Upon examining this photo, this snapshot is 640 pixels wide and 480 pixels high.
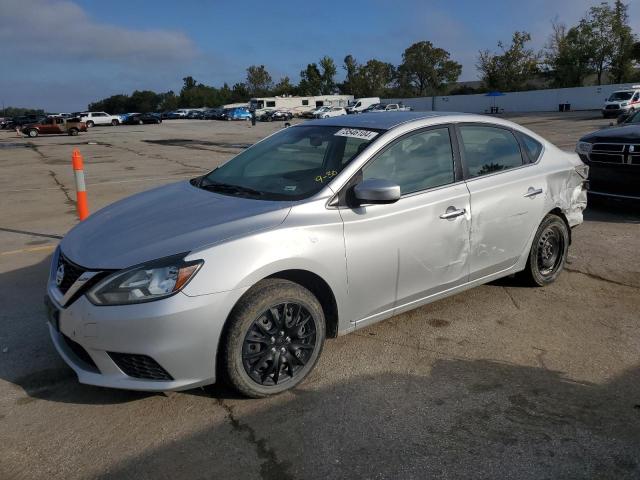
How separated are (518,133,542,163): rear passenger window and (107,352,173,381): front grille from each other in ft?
11.7

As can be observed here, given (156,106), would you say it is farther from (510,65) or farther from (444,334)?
(444,334)

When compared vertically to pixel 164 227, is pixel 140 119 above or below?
below

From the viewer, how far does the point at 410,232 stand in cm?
378

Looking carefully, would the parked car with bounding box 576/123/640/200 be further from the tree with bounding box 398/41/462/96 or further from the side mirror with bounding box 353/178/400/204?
the tree with bounding box 398/41/462/96

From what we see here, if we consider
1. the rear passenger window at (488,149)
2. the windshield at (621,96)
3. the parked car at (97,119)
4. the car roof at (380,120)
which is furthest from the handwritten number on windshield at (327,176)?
the parked car at (97,119)

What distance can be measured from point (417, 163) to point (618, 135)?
16.8ft

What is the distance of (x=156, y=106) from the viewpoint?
125750mm

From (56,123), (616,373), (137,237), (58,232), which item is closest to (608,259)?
(616,373)


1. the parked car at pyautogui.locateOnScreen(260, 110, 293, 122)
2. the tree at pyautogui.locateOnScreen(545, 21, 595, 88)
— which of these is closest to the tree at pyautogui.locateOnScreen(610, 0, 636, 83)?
Answer: the tree at pyautogui.locateOnScreen(545, 21, 595, 88)

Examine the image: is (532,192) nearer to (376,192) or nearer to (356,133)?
(356,133)

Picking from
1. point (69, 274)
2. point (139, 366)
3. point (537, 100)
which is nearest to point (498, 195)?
point (139, 366)

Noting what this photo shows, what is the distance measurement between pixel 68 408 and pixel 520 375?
2762 millimetres

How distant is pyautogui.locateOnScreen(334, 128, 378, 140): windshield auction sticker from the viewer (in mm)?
3934

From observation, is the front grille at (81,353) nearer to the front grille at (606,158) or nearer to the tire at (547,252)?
the tire at (547,252)
